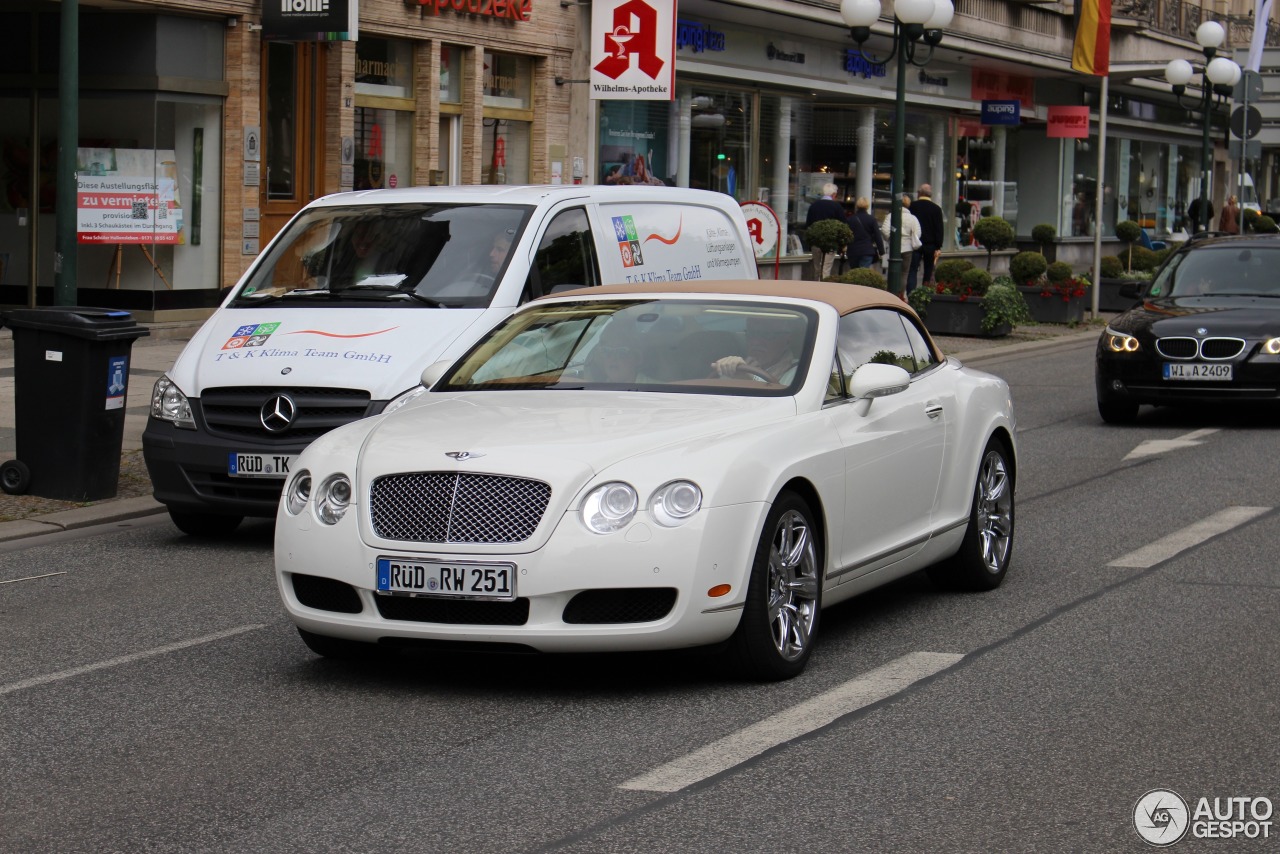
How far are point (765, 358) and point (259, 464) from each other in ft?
11.1

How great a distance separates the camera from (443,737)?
614 centimetres

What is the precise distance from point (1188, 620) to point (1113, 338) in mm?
8503

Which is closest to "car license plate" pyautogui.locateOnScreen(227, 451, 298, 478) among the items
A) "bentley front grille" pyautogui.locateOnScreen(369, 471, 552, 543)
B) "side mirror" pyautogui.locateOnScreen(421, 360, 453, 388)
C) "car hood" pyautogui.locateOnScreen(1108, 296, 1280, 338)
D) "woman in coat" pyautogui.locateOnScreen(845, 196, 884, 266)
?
"side mirror" pyautogui.locateOnScreen(421, 360, 453, 388)

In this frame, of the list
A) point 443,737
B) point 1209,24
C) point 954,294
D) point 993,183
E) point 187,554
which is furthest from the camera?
point 993,183

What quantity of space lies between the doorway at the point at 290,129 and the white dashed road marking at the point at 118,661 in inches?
A: 623

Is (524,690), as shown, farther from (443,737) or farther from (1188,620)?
(1188,620)

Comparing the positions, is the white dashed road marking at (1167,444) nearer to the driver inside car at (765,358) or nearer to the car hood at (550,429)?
the driver inside car at (765,358)

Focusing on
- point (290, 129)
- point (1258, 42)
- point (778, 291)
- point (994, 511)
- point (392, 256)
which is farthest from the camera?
point (1258, 42)

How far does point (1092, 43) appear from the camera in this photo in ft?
98.1

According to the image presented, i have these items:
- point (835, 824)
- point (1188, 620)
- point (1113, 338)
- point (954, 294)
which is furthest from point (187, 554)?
point (954, 294)

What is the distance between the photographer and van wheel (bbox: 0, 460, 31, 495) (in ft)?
37.7

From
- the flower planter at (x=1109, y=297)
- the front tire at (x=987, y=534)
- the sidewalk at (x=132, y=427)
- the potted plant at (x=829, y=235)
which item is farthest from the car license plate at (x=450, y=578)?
the flower planter at (x=1109, y=297)

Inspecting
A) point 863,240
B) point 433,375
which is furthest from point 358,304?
point 863,240

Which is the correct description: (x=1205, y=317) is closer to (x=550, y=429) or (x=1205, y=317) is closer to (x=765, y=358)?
(x=765, y=358)
